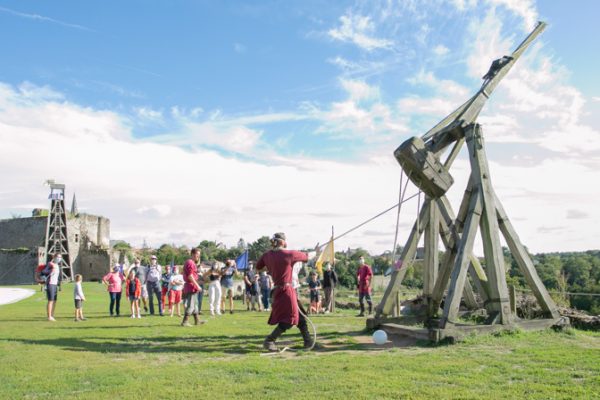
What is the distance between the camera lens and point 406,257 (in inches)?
420

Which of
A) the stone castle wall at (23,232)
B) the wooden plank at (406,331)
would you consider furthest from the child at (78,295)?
the stone castle wall at (23,232)

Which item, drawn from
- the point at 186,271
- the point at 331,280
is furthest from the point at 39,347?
the point at 331,280

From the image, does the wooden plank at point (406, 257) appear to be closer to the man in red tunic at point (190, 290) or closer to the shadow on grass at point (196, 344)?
the shadow on grass at point (196, 344)

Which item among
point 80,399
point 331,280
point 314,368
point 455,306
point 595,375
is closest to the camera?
point 80,399

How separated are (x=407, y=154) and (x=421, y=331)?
3249 millimetres

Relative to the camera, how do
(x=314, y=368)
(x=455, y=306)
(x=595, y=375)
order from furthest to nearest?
(x=455, y=306), (x=314, y=368), (x=595, y=375)

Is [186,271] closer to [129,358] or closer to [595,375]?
[129,358]

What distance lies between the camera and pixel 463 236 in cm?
940

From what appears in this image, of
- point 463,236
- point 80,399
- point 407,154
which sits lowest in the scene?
point 80,399

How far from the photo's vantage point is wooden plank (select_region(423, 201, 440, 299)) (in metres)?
10.7

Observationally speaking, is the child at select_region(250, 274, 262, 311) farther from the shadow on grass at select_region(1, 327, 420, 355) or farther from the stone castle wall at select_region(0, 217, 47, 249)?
the stone castle wall at select_region(0, 217, 47, 249)

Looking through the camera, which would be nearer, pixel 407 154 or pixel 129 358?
pixel 129 358

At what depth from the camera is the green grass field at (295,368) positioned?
5637 millimetres

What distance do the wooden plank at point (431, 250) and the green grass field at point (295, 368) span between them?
1.84 m
